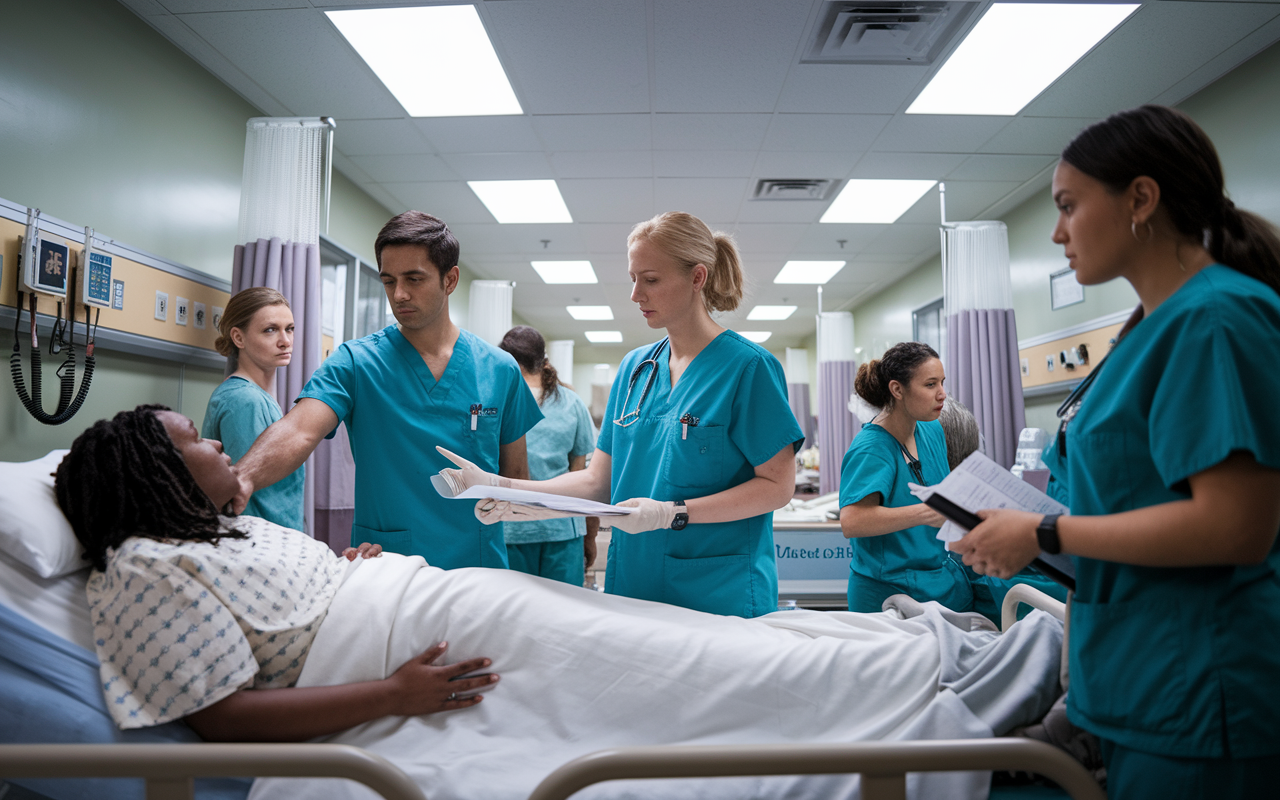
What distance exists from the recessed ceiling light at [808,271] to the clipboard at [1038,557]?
6.04 metres

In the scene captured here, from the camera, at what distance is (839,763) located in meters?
0.88

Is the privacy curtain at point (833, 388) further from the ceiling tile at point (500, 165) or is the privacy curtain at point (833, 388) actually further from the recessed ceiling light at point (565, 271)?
the ceiling tile at point (500, 165)

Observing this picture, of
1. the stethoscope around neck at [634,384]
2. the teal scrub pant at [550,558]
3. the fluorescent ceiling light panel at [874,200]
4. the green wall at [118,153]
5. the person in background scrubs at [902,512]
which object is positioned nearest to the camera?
the stethoscope around neck at [634,384]

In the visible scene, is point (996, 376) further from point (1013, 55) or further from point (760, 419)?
point (760, 419)

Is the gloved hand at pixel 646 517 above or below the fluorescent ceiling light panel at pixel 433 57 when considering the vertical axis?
below

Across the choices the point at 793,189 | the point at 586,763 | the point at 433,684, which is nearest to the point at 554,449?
the point at 433,684

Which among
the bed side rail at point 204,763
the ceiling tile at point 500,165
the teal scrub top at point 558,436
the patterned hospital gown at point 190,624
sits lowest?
the bed side rail at point 204,763

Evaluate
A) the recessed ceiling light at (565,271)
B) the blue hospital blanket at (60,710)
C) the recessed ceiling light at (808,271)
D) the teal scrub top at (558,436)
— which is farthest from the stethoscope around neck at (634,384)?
the recessed ceiling light at (808,271)

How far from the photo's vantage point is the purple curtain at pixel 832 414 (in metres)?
7.19

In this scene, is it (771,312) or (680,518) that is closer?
(680,518)

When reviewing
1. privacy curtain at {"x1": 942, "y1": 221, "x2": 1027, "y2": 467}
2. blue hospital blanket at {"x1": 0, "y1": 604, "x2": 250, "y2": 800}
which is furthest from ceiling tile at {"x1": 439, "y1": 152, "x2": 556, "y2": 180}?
blue hospital blanket at {"x1": 0, "y1": 604, "x2": 250, "y2": 800}

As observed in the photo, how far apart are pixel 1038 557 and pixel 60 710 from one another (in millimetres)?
1452

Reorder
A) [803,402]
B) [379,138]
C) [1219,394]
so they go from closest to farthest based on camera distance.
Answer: [1219,394] < [379,138] < [803,402]

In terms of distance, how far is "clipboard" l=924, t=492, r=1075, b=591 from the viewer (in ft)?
2.99
